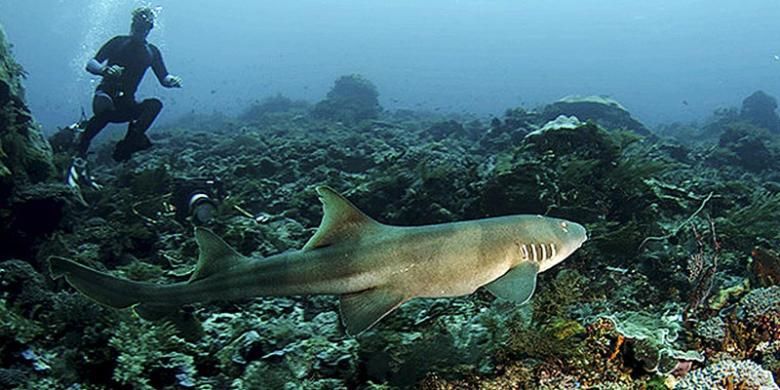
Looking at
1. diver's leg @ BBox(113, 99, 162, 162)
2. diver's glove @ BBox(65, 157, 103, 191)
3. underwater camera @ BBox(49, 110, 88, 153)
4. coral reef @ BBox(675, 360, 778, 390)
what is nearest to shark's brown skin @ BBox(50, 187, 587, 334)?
coral reef @ BBox(675, 360, 778, 390)

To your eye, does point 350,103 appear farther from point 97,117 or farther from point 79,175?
point 79,175

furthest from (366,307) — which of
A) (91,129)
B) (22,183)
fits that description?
(91,129)

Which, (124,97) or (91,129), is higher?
(124,97)

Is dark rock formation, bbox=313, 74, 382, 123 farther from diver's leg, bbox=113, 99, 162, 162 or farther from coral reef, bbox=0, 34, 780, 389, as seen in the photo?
coral reef, bbox=0, 34, 780, 389

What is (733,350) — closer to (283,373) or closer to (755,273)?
(755,273)

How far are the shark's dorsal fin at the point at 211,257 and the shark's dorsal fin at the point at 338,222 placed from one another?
0.60m

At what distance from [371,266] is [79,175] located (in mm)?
9195

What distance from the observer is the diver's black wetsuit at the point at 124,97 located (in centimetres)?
1066

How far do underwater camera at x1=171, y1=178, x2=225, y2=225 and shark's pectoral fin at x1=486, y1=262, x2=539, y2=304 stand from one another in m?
5.50

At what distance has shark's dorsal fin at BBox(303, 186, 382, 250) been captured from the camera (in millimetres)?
3453

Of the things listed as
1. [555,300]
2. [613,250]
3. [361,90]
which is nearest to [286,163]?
[613,250]

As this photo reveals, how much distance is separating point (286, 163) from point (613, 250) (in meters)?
7.95

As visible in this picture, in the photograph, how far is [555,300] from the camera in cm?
414

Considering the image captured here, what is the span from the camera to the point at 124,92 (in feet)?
36.1
